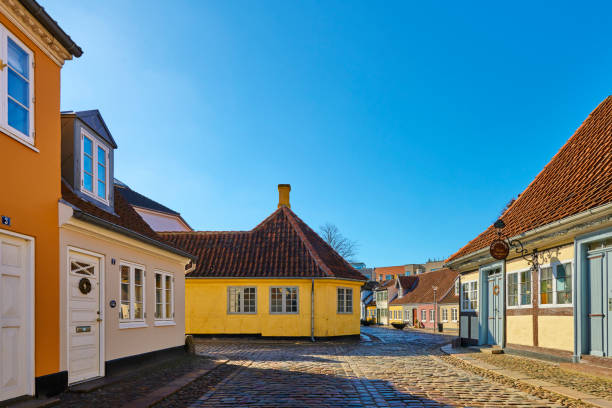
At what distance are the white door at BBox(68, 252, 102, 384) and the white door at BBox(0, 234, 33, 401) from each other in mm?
1454

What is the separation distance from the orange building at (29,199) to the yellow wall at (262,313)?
49.4 feet

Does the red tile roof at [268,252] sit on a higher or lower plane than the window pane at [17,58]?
lower

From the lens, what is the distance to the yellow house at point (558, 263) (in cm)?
1067

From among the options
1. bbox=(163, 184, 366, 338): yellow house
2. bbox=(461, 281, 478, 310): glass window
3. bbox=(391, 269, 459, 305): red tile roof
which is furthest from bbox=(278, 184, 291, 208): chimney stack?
bbox=(391, 269, 459, 305): red tile roof

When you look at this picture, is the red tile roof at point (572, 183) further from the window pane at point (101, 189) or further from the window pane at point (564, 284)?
the window pane at point (101, 189)

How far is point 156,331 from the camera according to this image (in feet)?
43.4

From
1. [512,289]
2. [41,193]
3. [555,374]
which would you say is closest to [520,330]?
[512,289]

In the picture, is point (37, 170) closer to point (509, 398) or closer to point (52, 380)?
point (52, 380)

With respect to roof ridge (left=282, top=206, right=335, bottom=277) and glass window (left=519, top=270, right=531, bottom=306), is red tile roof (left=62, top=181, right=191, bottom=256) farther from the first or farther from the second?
roof ridge (left=282, top=206, right=335, bottom=277)

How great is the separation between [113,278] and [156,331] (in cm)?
290

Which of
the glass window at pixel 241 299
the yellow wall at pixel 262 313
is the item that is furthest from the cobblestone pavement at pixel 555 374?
the glass window at pixel 241 299

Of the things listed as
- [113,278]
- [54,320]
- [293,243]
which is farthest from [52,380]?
[293,243]

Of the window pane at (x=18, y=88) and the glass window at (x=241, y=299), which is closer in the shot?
the window pane at (x=18, y=88)

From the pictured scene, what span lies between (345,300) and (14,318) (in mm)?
18160
